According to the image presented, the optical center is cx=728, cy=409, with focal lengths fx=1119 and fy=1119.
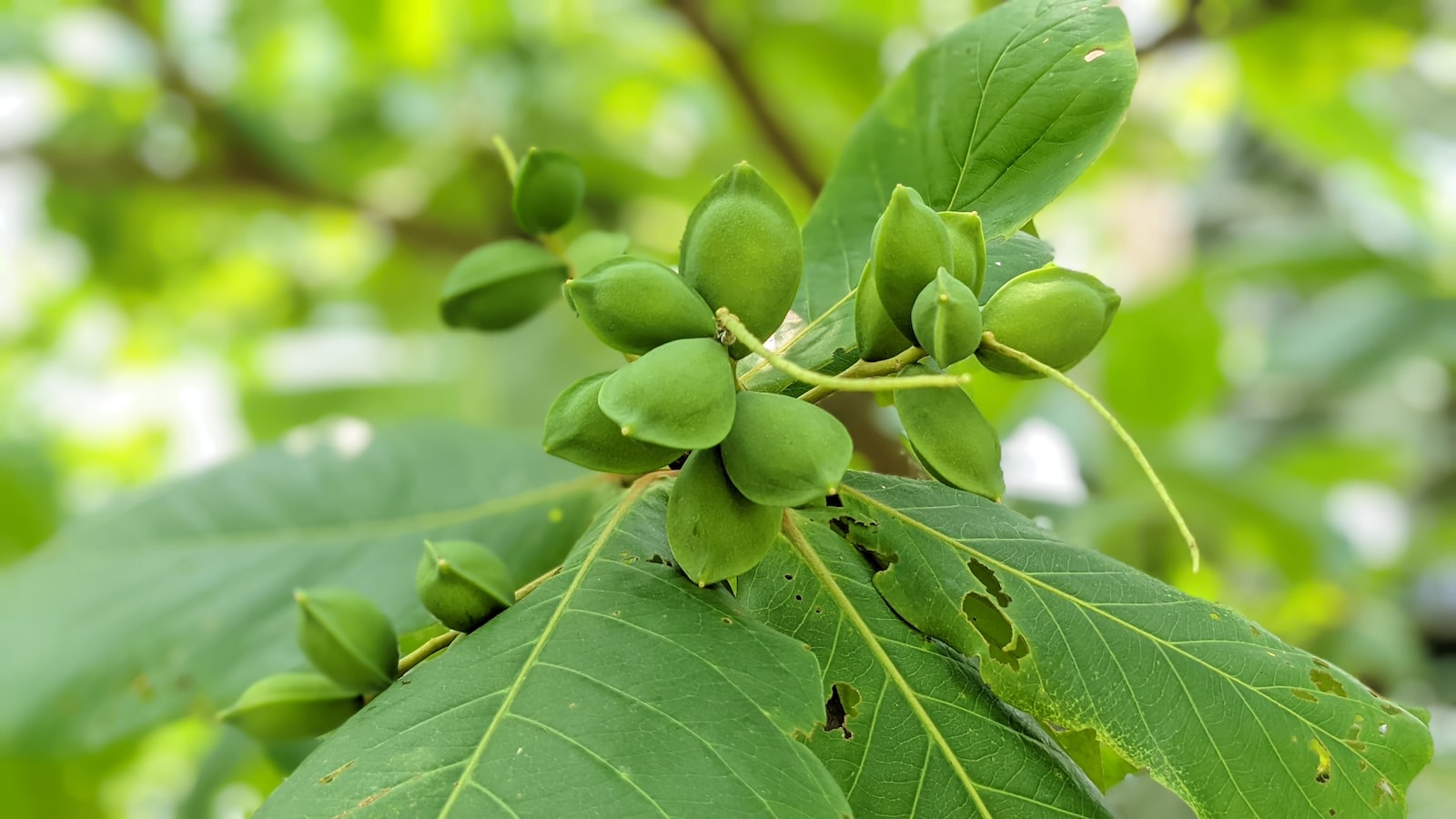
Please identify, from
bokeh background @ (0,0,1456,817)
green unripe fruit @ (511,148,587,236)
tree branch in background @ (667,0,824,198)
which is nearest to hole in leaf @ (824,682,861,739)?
green unripe fruit @ (511,148,587,236)

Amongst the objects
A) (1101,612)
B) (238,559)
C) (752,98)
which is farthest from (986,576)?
(752,98)

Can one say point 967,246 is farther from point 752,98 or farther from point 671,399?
point 752,98

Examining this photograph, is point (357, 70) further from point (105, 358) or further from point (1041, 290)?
point (1041, 290)

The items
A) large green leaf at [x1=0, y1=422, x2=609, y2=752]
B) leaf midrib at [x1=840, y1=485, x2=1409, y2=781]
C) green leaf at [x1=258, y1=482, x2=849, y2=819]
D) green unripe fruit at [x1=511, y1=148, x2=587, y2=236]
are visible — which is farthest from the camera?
large green leaf at [x1=0, y1=422, x2=609, y2=752]

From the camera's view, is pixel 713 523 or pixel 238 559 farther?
pixel 238 559

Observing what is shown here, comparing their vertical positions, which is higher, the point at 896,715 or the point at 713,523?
the point at 713,523

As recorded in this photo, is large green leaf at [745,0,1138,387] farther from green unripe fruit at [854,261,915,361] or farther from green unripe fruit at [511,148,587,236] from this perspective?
green unripe fruit at [511,148,587,236]

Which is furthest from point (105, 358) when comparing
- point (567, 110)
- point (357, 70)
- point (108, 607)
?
point (108, 607)
